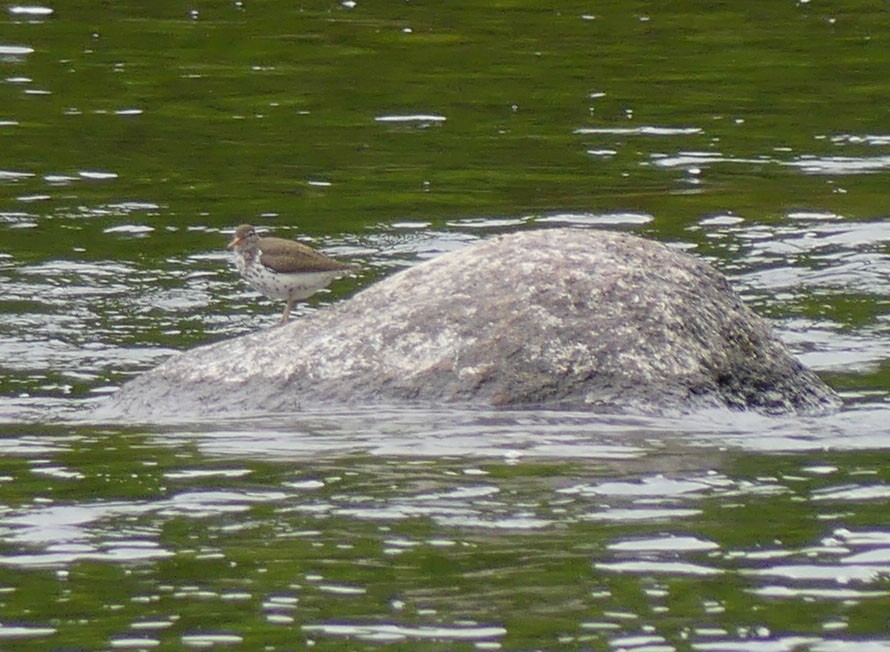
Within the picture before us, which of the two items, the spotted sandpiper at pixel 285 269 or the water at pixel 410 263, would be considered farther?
the spotted sandpiper at pixel 285 269

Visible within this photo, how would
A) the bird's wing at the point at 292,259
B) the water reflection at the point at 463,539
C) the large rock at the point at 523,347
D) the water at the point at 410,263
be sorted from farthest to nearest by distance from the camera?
the bird's wing at the point at 292,259, the large rock at the point at 523,347, the water at the point at 410,263, the water reflection at the point at 463,539

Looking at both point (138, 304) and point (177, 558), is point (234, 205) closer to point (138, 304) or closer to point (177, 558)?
point (138, 304)

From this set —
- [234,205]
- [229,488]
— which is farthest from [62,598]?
[234,205]

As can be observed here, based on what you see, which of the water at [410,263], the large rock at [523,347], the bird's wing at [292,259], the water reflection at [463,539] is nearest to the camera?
the water reflection at [463,539]

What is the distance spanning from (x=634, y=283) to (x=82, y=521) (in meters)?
3.82

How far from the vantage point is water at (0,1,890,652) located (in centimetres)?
836

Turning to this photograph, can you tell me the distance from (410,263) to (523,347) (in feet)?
17.4

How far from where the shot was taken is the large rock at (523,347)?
11664 millimetres

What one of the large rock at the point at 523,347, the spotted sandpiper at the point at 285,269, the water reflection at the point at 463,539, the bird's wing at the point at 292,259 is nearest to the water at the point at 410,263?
the water reflection at the point at 463,539

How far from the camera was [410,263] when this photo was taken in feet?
55.6

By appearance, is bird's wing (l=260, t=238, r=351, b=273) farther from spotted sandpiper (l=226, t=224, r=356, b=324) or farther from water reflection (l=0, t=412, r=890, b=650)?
water reflection (l=0, t=412, r=890, b=650)

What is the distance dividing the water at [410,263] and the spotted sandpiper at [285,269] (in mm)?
872

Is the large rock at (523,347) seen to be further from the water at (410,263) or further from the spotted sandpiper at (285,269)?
the spotted sandpiper at (285,269)

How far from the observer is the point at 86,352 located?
47.4ft
